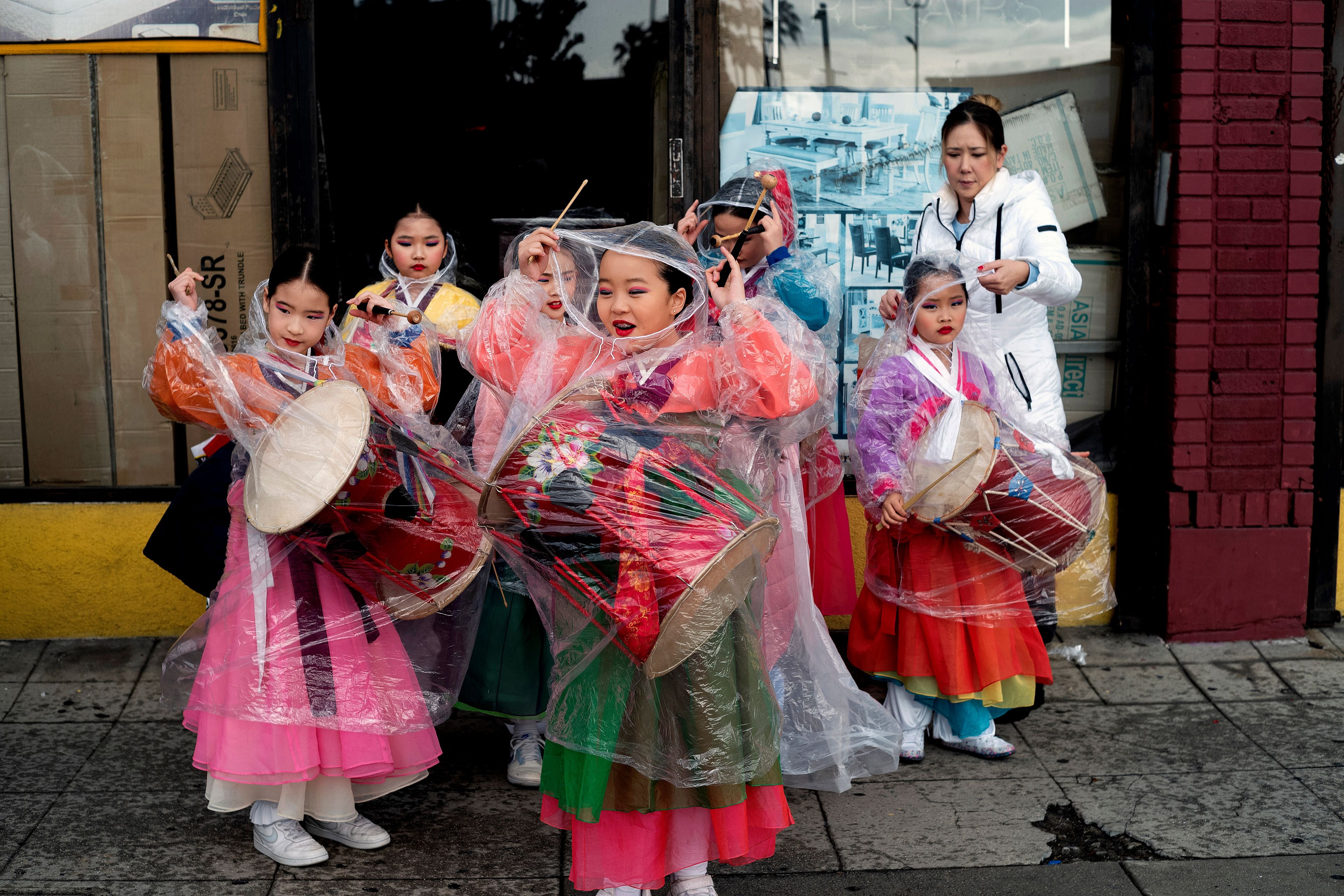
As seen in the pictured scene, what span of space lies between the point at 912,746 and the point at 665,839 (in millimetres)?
1264

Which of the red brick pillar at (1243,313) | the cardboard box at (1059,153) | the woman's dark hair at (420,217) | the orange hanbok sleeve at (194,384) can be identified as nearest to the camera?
the orange hanbok sleeve at (194,384)

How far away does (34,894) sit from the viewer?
118 inches

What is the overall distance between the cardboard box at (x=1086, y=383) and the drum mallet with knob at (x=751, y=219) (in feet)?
5.89

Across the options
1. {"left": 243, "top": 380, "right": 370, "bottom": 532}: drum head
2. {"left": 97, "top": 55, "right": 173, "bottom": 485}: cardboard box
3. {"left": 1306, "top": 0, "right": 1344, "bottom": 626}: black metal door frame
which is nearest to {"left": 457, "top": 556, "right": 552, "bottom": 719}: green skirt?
{"left": 243, "top": 380, "right": 370, "bottom": 532}: drum head

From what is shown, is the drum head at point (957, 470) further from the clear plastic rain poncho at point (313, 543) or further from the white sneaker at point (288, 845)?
the white sneaker at point (288, 845)

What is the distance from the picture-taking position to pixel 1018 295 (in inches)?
150

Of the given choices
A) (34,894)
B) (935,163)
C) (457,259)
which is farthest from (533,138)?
(34,894)

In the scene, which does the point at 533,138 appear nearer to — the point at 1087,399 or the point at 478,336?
the point at 478,336

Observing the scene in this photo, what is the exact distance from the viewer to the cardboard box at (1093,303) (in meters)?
4.81

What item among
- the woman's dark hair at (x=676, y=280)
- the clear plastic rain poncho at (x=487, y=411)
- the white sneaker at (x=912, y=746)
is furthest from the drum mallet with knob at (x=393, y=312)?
the white sneaker at (x=912, y=746)

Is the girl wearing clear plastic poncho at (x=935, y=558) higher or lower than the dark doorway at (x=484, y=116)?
lower

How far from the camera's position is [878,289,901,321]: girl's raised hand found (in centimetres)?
375

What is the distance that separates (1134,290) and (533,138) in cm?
238

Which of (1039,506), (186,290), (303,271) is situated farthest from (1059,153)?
(186,290)
